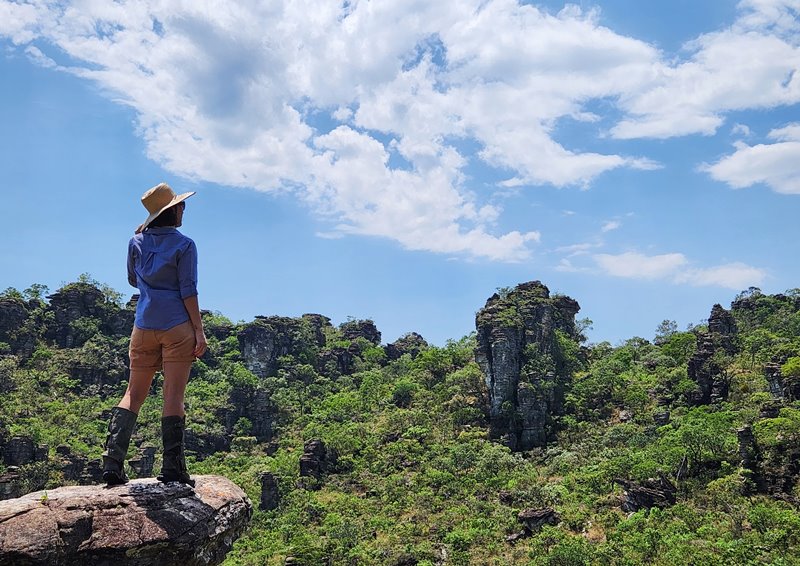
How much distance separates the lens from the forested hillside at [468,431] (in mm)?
28766

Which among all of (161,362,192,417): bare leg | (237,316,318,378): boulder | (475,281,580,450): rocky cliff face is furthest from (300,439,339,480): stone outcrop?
(161,362,192,417): bare leg

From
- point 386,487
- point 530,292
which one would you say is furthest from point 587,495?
point 530,292

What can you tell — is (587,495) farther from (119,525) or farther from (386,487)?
(119,525)

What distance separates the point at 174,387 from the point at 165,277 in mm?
884

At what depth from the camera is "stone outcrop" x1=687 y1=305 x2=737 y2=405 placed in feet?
138

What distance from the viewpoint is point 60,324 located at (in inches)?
2623

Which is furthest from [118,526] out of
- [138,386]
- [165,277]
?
[165,277]

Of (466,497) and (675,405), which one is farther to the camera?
(675,405)

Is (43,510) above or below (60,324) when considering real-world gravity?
below

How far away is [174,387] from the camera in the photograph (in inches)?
189

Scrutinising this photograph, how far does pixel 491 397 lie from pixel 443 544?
2228 centimetres

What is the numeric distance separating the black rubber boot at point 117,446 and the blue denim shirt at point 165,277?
2.41 feet

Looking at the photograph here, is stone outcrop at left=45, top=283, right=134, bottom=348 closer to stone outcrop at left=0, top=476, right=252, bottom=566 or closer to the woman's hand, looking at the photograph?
the woman's hand

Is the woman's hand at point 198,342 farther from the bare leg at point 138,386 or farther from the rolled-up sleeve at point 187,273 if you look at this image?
the bare leg at point 138,386
